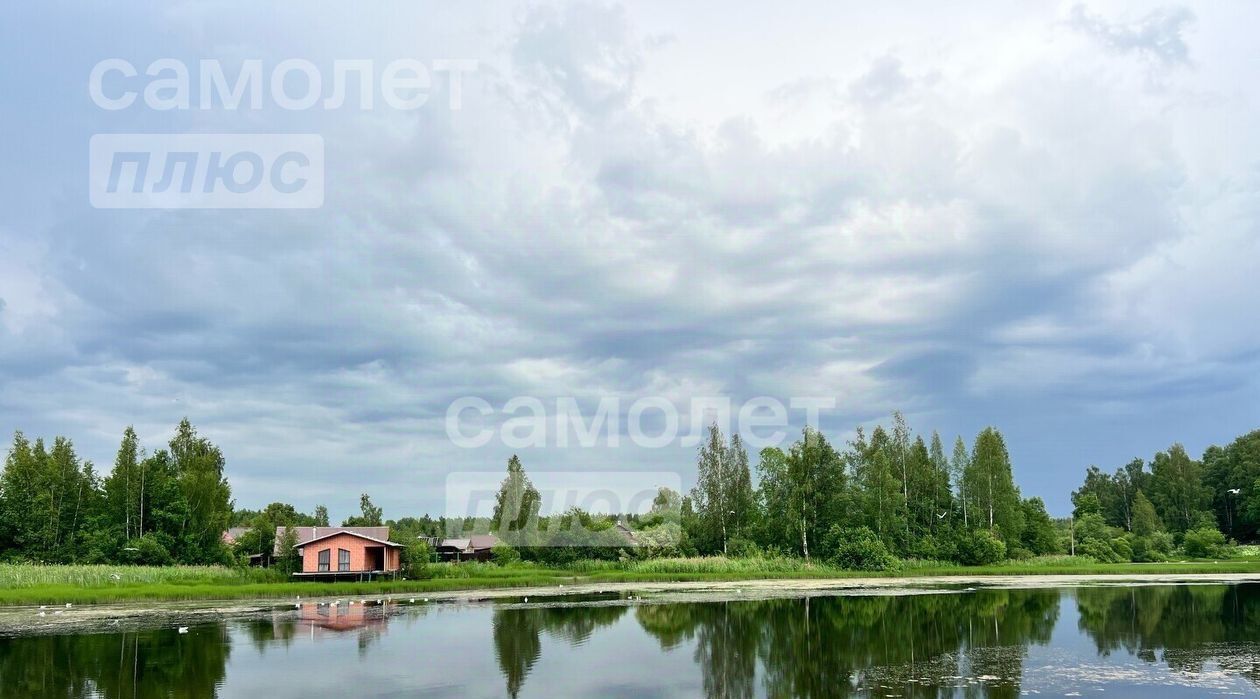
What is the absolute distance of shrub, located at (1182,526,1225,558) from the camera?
8069 cm

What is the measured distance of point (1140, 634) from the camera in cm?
2900

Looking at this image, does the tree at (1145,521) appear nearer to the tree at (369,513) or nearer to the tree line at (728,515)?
the tree line at (728,515)

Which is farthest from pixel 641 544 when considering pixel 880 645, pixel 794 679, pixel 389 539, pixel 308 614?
pixel 794 679

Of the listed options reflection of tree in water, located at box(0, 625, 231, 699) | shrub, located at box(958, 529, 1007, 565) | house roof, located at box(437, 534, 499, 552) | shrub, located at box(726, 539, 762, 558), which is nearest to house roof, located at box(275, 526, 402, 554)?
house roof, located at box(437, 534, 499, 552)

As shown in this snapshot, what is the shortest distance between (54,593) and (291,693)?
3503 cm

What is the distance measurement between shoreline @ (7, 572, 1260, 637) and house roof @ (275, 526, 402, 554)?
8405 mm

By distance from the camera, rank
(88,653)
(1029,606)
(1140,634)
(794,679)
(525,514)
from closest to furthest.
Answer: (794,679) < (88,653) < (1140,634) < (1029,606) < (525,514)

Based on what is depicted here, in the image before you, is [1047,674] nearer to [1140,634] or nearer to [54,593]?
[1140,634]

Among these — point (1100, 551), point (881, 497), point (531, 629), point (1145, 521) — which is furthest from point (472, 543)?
point (1145, 521)

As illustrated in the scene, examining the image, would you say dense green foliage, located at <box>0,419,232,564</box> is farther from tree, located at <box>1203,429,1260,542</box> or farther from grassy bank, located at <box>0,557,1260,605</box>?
tree, located at <box>1203,429,1260,542</box>

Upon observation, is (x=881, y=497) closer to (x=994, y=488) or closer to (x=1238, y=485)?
(x=994, y=488)

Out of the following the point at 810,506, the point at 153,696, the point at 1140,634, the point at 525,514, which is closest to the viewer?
the point at 153,696

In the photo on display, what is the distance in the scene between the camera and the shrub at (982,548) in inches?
2874

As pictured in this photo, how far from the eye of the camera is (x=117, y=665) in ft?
80.6
